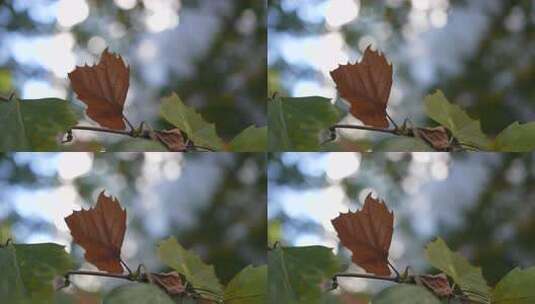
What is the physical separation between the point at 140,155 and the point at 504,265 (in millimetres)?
725

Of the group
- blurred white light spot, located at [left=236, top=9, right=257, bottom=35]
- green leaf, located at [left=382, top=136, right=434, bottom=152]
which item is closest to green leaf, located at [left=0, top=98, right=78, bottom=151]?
blurred white light spot, located at [left=236, top=9, right=257, bottom=35]

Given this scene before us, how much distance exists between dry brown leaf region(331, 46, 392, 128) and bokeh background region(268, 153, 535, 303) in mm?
85

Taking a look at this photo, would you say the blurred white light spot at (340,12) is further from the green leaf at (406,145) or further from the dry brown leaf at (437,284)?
the dry brown leaf at (437,284)

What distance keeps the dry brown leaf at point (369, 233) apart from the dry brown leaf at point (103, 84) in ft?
1.57

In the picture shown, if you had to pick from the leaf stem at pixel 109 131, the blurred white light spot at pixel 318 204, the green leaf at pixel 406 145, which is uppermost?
the leaf stem at pixel 109 131

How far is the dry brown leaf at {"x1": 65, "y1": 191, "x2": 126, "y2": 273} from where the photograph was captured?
1.54m

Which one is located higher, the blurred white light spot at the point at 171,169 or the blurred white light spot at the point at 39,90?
the blurred white light spot at the point at 39,90

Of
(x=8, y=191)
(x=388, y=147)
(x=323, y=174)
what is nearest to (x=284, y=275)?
(x=323, y=174)

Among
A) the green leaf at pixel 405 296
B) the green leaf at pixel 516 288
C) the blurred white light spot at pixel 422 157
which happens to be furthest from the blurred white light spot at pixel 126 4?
the green leaf at pixel 516 288

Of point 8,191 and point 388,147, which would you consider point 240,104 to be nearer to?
point 388,147

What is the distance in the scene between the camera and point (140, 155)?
156 cm

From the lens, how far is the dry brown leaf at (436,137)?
1.55 meters

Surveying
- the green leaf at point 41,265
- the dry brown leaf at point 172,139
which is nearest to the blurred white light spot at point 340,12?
the dry brown leaf at point 172,139

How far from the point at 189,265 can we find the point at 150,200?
0.15 m
